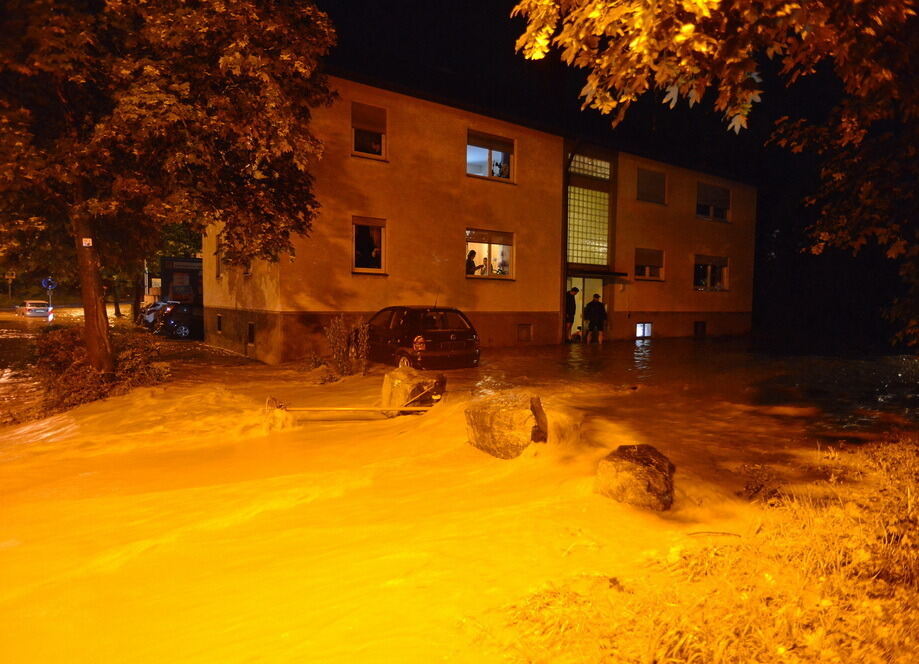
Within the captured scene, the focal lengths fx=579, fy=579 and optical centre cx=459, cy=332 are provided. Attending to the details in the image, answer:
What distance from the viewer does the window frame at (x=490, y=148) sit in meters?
17.7

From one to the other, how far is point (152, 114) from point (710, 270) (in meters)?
24.0

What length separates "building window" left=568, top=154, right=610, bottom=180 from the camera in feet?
68.1

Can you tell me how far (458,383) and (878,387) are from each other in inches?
344

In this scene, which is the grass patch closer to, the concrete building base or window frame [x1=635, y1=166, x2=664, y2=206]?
the concrete building base

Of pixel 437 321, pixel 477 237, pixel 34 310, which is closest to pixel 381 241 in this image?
pixel 477 237

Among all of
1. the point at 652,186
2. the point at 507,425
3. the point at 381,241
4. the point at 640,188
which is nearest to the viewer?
the point at 507,425

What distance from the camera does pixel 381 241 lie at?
1597 cm

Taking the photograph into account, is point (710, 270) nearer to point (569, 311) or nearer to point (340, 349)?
point (569, 311)

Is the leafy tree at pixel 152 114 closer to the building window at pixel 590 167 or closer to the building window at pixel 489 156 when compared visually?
the building window at pixel 489 156

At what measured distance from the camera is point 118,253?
40.4 feet

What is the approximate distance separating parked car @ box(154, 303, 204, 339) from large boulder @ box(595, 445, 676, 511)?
2094 centimetres

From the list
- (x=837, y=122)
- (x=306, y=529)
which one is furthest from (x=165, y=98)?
(x=837, y=122)

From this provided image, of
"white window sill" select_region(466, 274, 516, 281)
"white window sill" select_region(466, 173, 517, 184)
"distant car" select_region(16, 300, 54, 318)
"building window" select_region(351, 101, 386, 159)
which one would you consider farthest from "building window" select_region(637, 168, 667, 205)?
"distant car" select_region(16, 300, 54, 318)

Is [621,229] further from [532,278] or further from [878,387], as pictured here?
[878,387]
